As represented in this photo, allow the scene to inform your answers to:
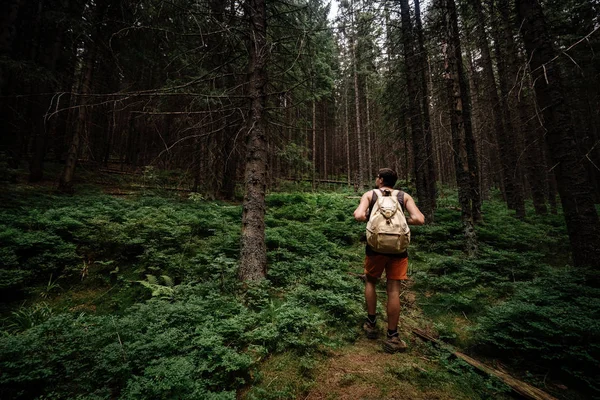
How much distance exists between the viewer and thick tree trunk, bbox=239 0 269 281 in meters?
4.45

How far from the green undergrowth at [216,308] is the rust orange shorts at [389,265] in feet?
3.04

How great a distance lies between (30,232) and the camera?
16.5 ft

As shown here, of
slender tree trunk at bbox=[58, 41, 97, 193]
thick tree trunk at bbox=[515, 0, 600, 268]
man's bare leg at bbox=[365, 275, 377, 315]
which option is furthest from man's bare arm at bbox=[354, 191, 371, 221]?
slender tree trunk at bbox=[58, 41, 97, 193]

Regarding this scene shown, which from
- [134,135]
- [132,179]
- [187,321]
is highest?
[134,135]

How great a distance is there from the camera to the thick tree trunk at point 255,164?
175 inches

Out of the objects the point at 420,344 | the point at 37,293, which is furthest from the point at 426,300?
the point at 37,293

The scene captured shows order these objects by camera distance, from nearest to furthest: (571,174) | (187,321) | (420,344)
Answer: (187,321) < (420,344) < (571,174)

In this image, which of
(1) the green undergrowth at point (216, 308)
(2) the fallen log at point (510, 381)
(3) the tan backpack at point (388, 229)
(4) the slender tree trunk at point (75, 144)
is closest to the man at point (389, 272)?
(3) the tan backpack at point (388, 229)

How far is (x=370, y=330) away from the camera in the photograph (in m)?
3.60

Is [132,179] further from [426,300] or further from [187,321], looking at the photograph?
[426,300]

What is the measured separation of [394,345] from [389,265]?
1.02 metres

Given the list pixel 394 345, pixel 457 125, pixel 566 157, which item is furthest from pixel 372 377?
pixel 457 125

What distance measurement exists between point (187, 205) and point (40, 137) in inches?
314

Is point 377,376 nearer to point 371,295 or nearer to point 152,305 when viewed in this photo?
point 371,295
